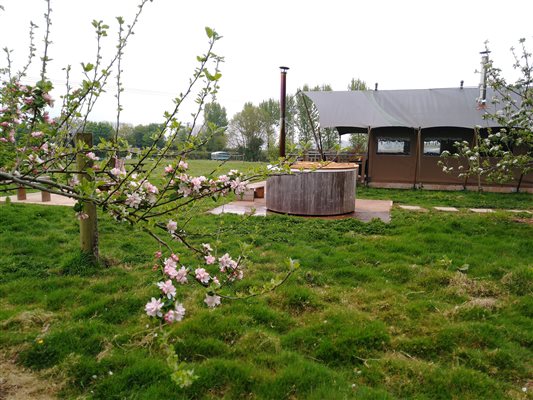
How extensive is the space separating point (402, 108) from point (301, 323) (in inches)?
549

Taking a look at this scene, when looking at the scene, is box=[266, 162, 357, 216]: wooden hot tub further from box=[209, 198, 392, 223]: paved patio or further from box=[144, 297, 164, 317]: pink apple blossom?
box=[144, 297, 164, 317]: pink apple blossom

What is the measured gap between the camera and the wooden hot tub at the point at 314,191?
7.95 metres

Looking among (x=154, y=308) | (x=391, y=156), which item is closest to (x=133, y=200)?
(x=154, y=308)

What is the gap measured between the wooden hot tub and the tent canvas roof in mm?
7347

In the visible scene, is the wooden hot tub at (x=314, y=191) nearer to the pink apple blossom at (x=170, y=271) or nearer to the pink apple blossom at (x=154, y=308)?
the pink apple blossom at (x=170, y=271)

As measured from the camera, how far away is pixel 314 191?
798cm

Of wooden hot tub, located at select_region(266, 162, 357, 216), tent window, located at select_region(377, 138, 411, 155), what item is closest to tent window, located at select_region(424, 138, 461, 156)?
tent window, located at select_region(377, 138, 411, 155)

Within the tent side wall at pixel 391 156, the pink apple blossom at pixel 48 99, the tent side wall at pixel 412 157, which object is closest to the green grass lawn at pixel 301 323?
the pink apple blossom at pixel 48 99

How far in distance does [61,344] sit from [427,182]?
14.6m

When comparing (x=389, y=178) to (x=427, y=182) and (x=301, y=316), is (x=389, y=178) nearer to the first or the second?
(x=427, y=182)

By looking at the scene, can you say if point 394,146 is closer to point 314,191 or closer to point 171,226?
point 314,191

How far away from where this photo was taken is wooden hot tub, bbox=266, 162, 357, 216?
7.95 m

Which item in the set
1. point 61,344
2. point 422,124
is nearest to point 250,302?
point 61,344

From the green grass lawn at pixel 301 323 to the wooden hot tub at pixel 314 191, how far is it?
2.22 metres
